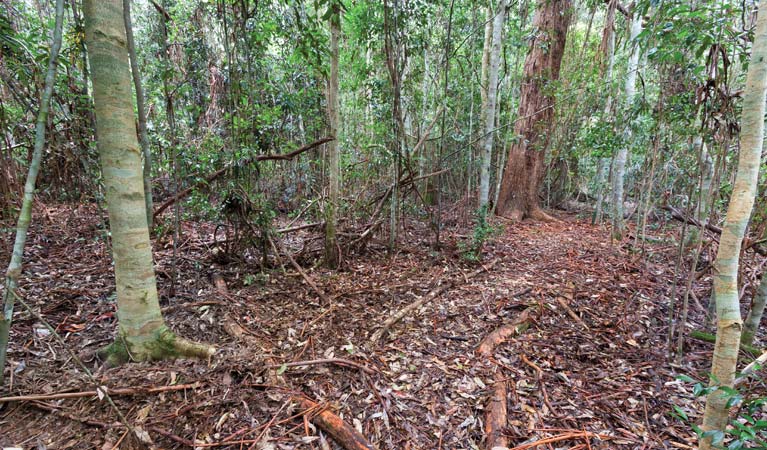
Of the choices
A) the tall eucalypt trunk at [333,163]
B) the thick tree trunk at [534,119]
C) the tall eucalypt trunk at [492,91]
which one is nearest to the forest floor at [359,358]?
the tall eucalypt trunk at [333,163]

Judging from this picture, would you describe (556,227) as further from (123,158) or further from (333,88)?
(123,158)

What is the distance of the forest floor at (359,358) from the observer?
181 centimetres

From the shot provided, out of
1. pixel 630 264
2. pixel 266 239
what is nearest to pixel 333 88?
pixel 266 239

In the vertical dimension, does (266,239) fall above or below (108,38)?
below

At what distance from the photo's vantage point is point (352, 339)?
2.69 meters

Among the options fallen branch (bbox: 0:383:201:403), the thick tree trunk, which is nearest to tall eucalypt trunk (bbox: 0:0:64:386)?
fallen branch (bbox: 0:383:201:403)

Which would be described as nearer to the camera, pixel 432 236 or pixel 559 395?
pixel 559 395

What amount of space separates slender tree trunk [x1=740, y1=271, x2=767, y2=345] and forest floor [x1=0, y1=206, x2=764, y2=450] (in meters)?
0.24

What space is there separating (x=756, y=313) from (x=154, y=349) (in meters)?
4.12

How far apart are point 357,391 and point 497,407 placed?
870 mm

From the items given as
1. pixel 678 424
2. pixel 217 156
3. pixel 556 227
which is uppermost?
pixel 217 156

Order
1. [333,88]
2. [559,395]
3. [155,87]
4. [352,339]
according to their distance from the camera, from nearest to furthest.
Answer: [559,395] → [352,339] → [333,88] → [155,87]

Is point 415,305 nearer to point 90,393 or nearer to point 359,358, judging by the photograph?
point 359,358

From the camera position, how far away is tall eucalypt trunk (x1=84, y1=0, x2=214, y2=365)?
1735mm
